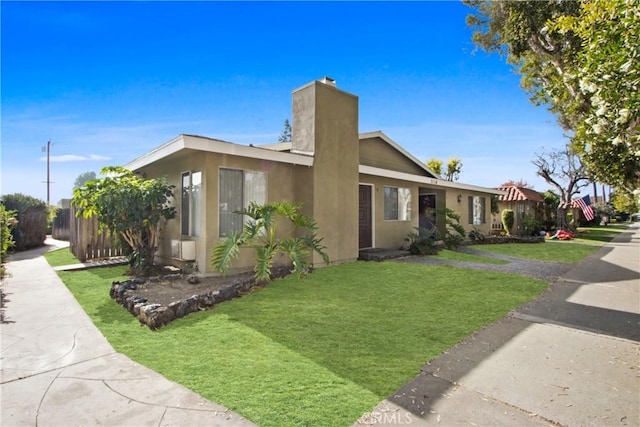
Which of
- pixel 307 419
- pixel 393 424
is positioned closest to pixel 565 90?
pixel 393 424

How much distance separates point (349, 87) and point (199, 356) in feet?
30.2

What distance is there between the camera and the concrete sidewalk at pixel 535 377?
2.73m

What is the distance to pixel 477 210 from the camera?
64.8 feet

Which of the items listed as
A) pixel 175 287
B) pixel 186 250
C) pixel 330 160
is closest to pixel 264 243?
pixel 186 250

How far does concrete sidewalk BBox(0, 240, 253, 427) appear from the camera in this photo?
2.66 metres

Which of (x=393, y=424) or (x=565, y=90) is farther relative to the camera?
(x=565, y=90)

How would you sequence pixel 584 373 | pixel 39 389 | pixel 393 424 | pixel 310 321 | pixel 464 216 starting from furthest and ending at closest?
1. pixel 464 216
2. pixel 310 321
3. pixel 584 373
4. pixel 39 389
5. pixel 393 424

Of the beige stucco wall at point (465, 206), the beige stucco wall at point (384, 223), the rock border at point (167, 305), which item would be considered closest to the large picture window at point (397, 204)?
the beige stucco wall at point (384, 223)

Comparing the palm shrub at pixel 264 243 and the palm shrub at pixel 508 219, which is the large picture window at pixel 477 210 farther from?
the palm shrub at pixel 264 243

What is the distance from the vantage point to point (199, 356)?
3.79 metres

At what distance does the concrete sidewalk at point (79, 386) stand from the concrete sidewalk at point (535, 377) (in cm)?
161

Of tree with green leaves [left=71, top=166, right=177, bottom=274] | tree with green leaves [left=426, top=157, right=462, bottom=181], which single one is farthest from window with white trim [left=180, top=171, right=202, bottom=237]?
tree with green leaves [left=426, top=157, right=462, bottom=181]

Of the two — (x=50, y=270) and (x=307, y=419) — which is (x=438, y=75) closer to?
(x=307, y=419)

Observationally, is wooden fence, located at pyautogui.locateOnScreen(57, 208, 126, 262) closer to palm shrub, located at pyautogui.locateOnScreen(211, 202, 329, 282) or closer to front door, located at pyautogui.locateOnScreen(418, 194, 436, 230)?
palm shrub, located at pyautogui.locateOnScreen(211, 202, 329, 282)
